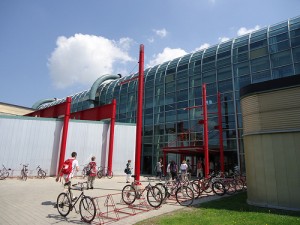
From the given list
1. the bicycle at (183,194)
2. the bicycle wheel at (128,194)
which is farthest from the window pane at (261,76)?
the bicycle wheel at (128,194)

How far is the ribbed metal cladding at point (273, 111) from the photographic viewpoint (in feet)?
30.7

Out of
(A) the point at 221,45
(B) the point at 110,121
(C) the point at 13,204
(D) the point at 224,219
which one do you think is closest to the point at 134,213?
(D) the point at 224,219

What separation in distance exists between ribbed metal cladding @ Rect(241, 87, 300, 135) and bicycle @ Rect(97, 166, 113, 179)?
51.0 feet

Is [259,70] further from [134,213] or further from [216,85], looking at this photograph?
[134,213]

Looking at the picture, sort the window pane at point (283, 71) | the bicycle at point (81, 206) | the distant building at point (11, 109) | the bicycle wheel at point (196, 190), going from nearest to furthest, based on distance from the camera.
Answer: the bicycle at point (81, 206), the bicycle wheel at point (196, 190), the window pane at point (283, 71), the distant building at point (11, 109)

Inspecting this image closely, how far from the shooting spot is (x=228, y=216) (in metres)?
8.06

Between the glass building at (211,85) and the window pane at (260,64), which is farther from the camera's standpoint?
the window pane at (260,64)

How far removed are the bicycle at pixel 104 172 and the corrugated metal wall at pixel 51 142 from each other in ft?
1.93

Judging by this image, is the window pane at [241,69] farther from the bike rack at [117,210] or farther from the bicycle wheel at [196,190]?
the bike rack at [117,210]

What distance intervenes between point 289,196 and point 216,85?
1887 cm

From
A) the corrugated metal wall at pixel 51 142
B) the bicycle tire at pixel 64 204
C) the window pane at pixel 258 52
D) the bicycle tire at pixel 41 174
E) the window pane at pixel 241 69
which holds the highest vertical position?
the window pane at pixel 258 52

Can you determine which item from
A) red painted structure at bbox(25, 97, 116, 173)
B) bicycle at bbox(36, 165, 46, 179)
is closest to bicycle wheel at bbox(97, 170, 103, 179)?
red painted structure at bbox(25, 97, 116, 173)

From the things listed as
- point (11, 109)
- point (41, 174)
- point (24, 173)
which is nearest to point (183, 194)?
point (24, 173)

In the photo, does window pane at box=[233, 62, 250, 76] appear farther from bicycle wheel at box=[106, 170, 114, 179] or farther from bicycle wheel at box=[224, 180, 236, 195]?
bicycle wheel at box=[106, 170, 114, 179]
